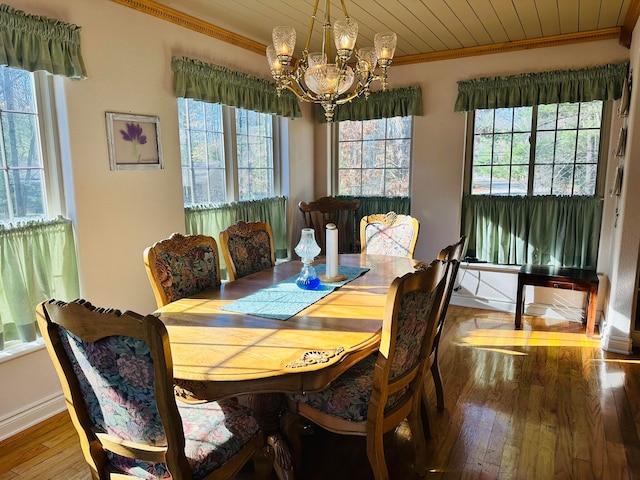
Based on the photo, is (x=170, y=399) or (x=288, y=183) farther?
(x=288, y=183)

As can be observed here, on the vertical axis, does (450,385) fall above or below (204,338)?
below

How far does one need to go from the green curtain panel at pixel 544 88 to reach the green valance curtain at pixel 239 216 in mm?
2013

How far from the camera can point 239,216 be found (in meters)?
3.95

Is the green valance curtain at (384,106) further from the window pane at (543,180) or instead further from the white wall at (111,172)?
the white wall at (111,172)

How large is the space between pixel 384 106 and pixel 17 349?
3.73 metres

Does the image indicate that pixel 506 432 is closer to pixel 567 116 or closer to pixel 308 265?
pixel 308 265

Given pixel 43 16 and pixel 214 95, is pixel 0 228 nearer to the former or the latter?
pixel 43 16

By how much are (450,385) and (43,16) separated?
3227mm

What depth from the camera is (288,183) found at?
462 cm

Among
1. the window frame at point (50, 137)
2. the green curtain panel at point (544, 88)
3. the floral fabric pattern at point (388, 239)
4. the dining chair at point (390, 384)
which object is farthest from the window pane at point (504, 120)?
the window frame at point (50, 137)

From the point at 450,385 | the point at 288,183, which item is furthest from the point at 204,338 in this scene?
the point at 288,183

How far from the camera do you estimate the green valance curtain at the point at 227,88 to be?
3.22 m

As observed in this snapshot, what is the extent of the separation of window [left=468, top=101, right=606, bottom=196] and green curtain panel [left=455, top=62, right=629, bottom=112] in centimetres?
17

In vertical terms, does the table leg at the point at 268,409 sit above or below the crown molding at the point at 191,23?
below
